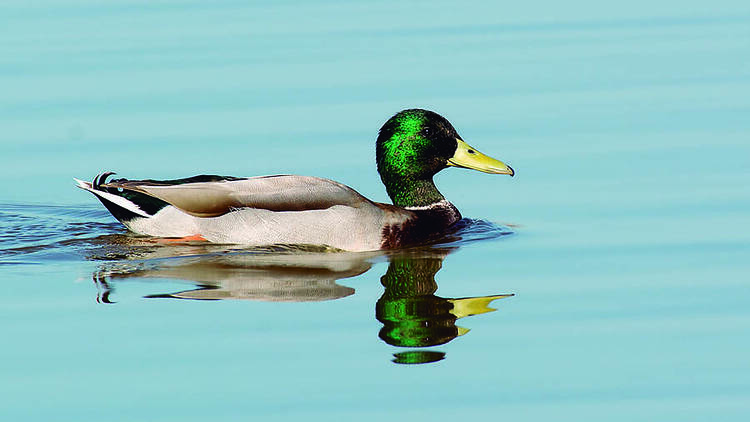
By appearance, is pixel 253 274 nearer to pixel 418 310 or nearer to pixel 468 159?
pixel 418 310

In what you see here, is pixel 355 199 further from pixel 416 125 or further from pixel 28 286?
pixel 28 286

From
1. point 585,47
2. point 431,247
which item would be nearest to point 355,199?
point 431,247

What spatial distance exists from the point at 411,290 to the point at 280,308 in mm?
1003

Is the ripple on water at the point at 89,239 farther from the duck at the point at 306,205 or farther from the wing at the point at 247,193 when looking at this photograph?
the wing at the point at 247,193

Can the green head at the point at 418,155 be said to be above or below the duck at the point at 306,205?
above

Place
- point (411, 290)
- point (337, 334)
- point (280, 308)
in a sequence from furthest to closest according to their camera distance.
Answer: point (411, 290), point (280, 308), point (337, 334)

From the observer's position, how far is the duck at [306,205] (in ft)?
33.3

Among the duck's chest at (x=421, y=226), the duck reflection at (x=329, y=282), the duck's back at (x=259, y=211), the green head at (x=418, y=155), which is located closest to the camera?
the duck reflection at (x=329, y=282)

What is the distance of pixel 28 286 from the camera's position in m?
8.77

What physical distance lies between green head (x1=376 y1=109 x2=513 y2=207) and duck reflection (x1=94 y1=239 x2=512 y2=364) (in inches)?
38.1

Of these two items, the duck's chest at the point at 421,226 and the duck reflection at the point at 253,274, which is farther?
the duck's chest at the point at 421,226

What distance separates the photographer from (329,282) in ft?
29.4

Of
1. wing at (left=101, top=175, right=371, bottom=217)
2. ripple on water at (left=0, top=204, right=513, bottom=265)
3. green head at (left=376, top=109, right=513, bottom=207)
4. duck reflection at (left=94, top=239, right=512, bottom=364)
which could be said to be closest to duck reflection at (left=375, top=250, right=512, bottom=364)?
duck reflection at (left=94, top=239, right=512, bottom=364)

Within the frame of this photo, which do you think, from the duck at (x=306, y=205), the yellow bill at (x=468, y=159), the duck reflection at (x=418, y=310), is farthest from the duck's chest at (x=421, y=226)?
the duck reflection at (x=418, y=310)
